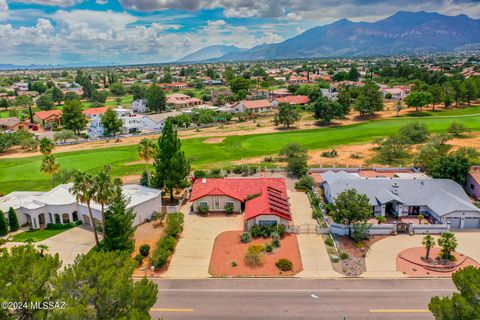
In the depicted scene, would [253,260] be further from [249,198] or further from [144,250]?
[249,198]

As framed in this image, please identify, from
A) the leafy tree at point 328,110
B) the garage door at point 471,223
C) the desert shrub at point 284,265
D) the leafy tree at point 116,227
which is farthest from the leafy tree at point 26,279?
the leafy tree at point 328,110

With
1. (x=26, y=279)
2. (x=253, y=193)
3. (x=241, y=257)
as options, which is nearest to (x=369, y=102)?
(x=253, y=193)

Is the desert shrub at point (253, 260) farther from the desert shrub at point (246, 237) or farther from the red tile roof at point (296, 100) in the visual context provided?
the red tile roof at point (296, 100)

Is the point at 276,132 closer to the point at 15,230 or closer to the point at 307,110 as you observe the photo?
the point at 307,110

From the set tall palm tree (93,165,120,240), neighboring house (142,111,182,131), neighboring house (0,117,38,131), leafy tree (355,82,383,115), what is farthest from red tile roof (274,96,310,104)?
tall palm tree (93,165,120,240)

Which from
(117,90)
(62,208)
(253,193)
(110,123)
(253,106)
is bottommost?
(253,193)

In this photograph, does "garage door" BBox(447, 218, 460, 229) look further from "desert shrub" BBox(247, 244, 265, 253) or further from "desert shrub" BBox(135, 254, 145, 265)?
"desert shrub" BBox(135, 254, 145, 265)
